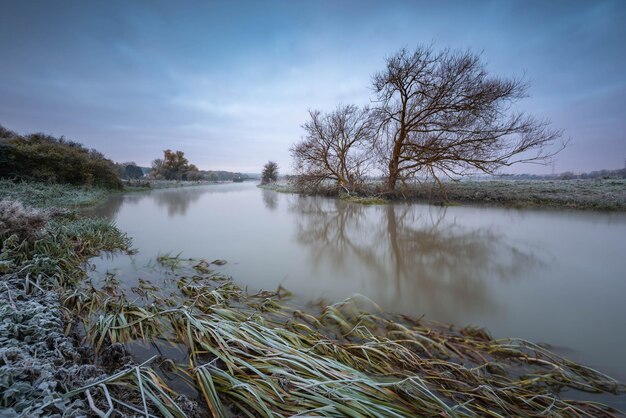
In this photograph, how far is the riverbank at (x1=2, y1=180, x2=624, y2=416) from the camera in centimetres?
92

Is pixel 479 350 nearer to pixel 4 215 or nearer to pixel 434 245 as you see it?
pixel 434 245

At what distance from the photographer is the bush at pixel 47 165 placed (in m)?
8.19

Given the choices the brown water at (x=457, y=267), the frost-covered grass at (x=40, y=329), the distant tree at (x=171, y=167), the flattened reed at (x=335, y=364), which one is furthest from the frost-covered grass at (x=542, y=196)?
the distant tree at (x=171, y=167)

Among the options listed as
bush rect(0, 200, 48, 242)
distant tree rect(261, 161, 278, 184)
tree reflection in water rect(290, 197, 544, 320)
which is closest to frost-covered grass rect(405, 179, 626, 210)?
tree reflection in water rect(290, 197, 544, 320)

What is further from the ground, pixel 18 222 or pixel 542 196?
pixel 542 196

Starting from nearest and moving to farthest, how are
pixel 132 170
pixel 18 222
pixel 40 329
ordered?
pixel 40 329
pixel 18 222
pixel 132 170

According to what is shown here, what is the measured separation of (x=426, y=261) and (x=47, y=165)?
1385cm

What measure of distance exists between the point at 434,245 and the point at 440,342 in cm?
236

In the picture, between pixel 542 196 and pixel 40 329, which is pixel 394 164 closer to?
pixel 542 196

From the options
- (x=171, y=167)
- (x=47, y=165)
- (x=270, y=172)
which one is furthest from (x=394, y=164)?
(x=171, y=167)

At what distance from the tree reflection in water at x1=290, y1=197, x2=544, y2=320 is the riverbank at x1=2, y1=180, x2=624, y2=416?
39 centimetres

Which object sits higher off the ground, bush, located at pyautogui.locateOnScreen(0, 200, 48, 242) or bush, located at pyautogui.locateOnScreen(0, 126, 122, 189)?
bush, located at pyautogui.locateOnScreen(0, 126, 122, 189)

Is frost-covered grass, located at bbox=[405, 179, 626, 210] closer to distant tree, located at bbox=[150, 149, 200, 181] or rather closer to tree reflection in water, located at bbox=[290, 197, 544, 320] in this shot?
tree reflection in water, located at bbox=[290, 197, 544, 320]

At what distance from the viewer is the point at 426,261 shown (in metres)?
2.80
